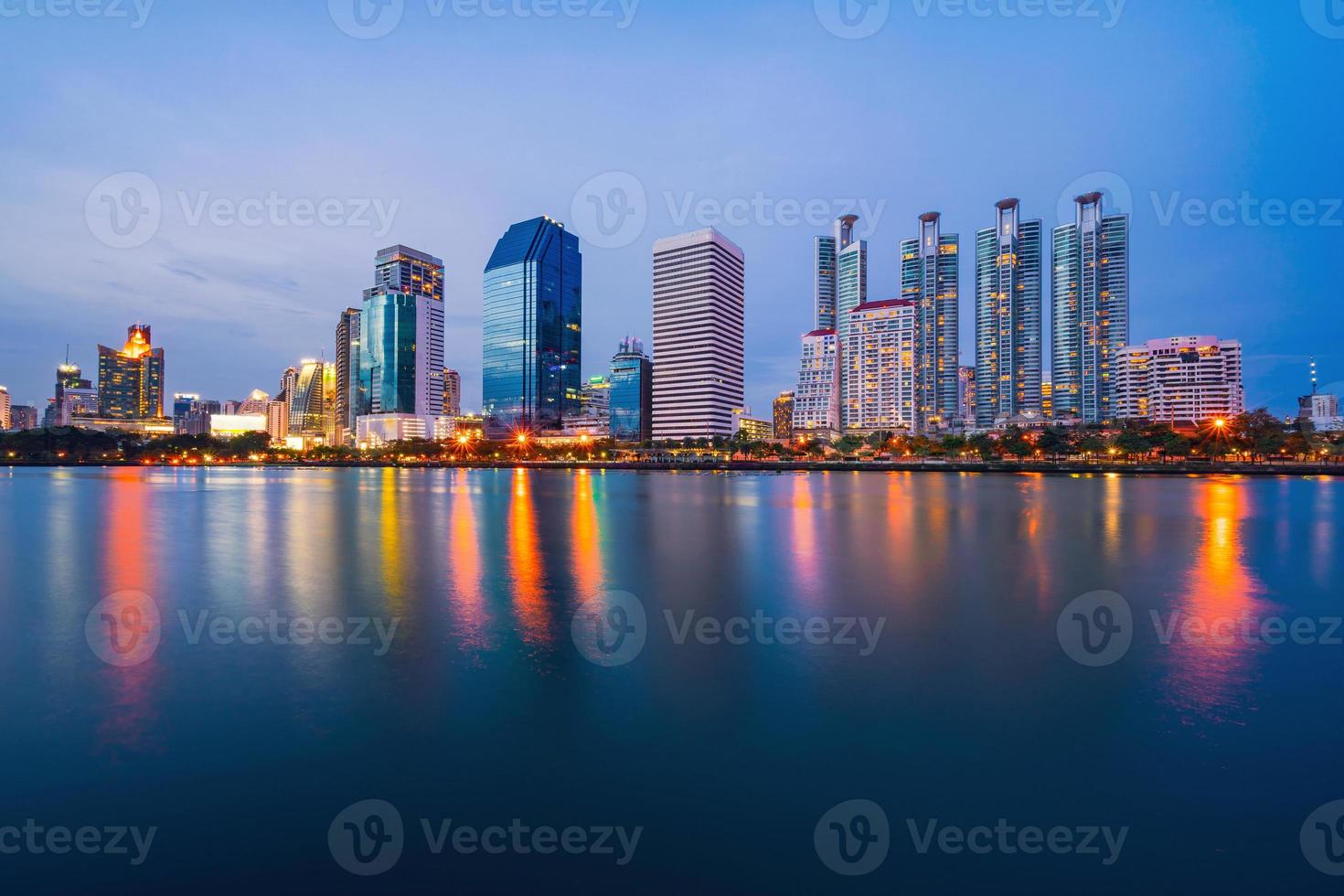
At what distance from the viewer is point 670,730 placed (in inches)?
377

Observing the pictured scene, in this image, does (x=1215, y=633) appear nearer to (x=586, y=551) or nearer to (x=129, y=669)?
(x=586, y=551)

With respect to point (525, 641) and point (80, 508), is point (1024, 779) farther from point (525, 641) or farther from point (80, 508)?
point (80, 508)

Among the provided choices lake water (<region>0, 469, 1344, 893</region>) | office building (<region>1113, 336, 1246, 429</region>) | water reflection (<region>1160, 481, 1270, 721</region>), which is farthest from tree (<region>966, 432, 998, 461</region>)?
lake water (<region>0, 469, 1344, 893</region>)

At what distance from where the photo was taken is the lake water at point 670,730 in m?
6.70

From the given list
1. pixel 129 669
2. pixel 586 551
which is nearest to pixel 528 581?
pixel 586 551

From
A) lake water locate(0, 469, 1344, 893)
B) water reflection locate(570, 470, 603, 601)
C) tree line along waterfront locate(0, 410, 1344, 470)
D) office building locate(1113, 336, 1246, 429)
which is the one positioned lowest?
water reflection locate(570, 470, 603, 601)

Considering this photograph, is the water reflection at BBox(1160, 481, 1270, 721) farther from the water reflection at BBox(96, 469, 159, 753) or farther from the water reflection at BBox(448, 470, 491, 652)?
the water reflection at BBox(96, 469, 159, 753)

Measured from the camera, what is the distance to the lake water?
264 inches

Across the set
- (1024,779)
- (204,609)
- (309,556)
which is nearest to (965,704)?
(1024,779)

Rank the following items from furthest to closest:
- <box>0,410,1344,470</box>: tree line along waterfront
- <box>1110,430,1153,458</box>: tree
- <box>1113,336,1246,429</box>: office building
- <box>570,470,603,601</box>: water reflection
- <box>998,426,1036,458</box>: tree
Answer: <box>1113,336,1246,429</box>: office building
<box>998,426,1036,458</box>: tree
<box>1110,430,1153,458</box>: tree
<box>0,410,1344,470</box>: tree line along waterfront
<box>570,470,603,601</box>: water reflection

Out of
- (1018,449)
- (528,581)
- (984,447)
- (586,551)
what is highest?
(984,447)

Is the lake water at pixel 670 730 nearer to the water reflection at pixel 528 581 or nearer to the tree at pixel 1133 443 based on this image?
the water reflection at pixel 528 581

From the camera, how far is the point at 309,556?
25.0 metres

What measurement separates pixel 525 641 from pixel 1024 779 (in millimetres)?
9529
